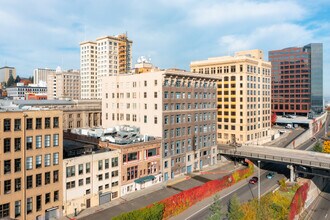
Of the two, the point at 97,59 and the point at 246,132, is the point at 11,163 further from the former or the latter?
the point at 97,59

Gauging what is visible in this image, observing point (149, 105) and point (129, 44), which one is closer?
point (149, 105)

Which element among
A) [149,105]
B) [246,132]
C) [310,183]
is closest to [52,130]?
[149,105]

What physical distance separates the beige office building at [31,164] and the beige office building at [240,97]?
7334 cm

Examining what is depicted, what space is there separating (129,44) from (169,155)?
131209 mm

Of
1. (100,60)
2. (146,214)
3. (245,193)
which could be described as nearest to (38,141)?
(146,214)

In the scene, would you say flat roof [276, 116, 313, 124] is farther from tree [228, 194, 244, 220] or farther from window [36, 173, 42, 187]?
window [36, 173, 42, 187]

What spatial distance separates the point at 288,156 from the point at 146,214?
54921mm

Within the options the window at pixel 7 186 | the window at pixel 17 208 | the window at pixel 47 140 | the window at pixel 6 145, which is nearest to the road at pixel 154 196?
the window at pixel 17 208

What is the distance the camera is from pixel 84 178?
56500 millimetres

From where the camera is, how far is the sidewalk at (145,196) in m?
54.3

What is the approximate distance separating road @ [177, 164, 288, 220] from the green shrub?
229 inches

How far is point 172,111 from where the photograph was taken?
3044 inches

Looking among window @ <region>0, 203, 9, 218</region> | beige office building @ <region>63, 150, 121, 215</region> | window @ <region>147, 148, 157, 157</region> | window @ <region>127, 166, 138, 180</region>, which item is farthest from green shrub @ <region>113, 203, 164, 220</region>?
window @ <region>147, 148, 157, 157</region>

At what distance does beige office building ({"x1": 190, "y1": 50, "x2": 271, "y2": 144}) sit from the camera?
112 m
